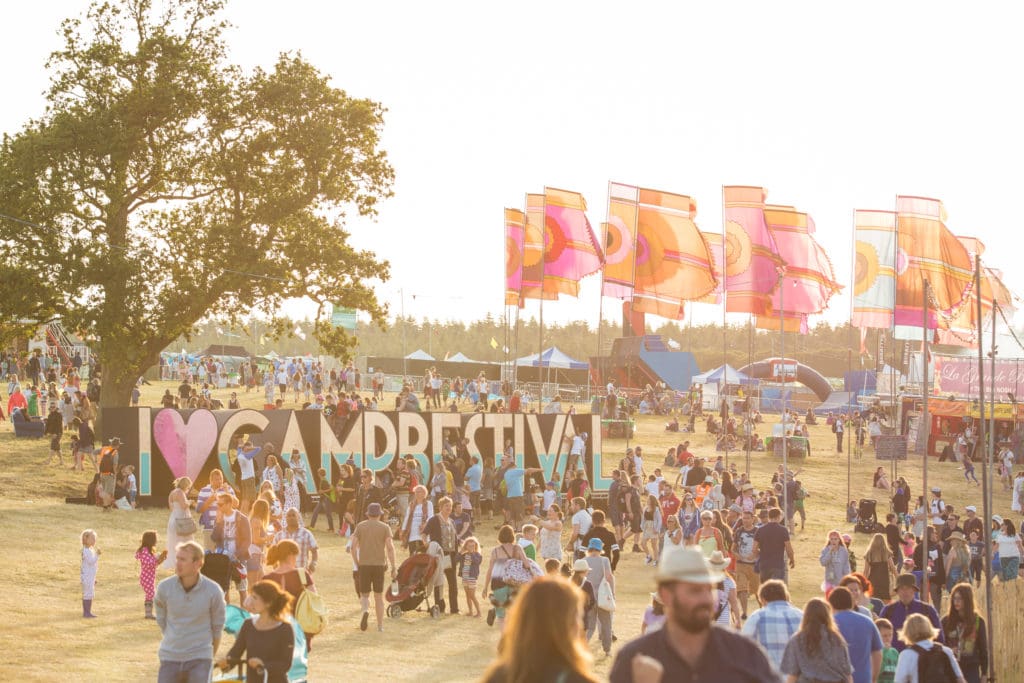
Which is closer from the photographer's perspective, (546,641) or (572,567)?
(546,641)

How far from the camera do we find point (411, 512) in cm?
1788

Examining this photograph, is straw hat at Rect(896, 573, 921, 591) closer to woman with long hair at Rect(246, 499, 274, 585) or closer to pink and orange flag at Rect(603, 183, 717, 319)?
woman with long hair at Rect(246, 499, 274, 585)

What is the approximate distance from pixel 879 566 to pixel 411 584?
21.9ft

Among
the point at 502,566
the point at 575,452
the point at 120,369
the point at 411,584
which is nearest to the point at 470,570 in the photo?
the point at 411,584

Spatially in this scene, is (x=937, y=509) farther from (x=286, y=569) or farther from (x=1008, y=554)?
(x=286, y=569)

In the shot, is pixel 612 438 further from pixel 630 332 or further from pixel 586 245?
pixel 630 332

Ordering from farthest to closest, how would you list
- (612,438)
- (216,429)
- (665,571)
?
(612,438)
(216,429)
(665,571)

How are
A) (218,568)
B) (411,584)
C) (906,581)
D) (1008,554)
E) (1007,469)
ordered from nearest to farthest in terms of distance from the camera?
(906,581) < (218,568) < (411,584) < (1008,554) < (1007,469)

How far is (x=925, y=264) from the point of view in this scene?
102 ft

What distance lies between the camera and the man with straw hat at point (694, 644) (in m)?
4.44

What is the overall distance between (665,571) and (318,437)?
24687mm

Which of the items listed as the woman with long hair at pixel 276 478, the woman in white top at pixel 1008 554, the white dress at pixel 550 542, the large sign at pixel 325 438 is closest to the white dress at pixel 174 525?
the white dress at pixel 550 542

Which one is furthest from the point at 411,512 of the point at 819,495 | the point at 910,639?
the point at 819,495

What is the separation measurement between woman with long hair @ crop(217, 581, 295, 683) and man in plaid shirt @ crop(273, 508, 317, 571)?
22.1ft
